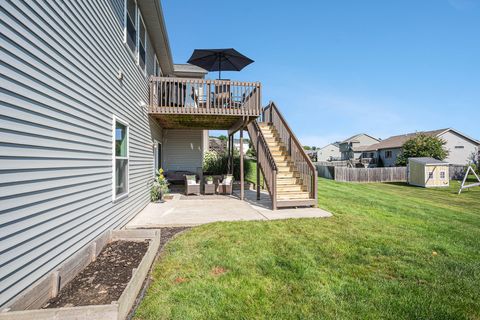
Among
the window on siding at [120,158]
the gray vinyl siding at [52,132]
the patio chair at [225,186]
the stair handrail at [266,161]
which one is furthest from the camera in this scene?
the patio chair at [225,186]

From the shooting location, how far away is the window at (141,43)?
6341 millimetres

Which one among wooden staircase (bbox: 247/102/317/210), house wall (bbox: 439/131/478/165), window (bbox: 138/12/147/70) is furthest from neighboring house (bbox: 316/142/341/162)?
window (bbox: 138/12/147/70)

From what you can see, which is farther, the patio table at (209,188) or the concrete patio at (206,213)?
the patio table at (209,188)

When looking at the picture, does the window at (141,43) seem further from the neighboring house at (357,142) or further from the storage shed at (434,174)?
the neighboring house at (357,142)

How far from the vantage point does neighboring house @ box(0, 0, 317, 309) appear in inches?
74.5

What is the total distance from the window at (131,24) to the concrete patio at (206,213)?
13.3 ft

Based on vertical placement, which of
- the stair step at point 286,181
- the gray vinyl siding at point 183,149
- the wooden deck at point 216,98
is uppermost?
the wooden deck at point 216,98

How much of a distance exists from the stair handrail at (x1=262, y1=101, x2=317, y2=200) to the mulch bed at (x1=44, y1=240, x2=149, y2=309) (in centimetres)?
464

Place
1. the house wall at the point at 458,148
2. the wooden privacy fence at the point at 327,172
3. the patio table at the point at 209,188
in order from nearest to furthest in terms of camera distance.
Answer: the patio table at the point at 209,188 < the wooden privacy fence at the point at 327,172 < the house wall at the point at 458,148

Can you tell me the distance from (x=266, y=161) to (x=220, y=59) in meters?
4.66

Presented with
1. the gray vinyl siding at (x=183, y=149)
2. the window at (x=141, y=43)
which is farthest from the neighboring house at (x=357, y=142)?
the window at (x=141, y=43)

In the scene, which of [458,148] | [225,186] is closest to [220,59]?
[225,186]

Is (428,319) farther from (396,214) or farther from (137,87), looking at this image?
(137,87)

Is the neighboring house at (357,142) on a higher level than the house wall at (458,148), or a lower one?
higher
